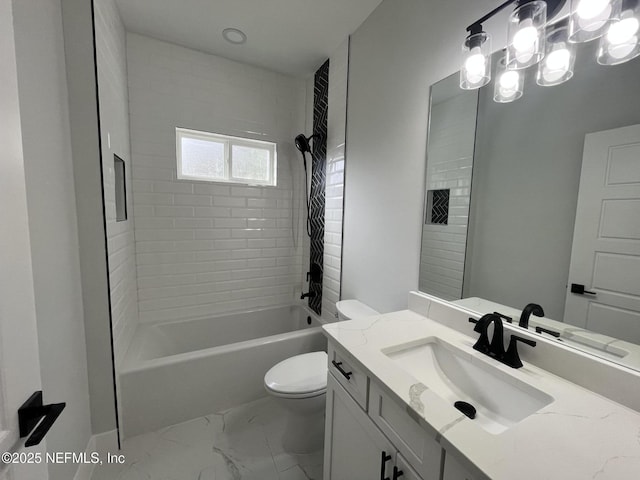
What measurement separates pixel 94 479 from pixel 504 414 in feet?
6.36

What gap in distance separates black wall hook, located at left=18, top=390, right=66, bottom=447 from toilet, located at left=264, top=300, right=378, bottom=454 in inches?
38.0

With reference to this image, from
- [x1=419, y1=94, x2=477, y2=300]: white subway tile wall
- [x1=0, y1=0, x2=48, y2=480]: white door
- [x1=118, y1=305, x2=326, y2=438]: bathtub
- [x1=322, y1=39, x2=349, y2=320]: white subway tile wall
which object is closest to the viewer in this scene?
[x1=0, y1=0, x2=48, y2=480]: white door

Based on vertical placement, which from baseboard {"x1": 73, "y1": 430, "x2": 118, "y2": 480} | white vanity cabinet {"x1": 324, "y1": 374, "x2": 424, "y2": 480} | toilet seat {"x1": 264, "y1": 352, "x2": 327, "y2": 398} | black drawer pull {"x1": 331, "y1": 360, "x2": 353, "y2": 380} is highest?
black drawer pull {"x1": 331, "y1": 360, "x2": 353, "y2": 380}

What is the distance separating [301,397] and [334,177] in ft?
5.20

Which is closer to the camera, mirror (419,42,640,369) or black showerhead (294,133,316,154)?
mirror (419,42,640,369)

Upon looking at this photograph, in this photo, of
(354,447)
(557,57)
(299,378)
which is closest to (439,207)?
(557,57)

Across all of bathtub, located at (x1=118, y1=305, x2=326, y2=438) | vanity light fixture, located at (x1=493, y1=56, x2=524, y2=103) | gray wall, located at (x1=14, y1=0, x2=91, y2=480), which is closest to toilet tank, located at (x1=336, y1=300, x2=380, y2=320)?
bathtub, located at (x1=118, y1=305, x2=326, y2=438)

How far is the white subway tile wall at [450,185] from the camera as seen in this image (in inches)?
46.0

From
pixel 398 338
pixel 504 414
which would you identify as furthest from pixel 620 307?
pixel 398 338

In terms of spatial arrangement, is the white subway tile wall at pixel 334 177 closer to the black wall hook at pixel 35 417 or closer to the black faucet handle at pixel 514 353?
the black faucet handle at pixel 514 353

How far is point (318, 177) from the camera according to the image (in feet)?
7.80

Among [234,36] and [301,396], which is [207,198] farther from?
[301,396]

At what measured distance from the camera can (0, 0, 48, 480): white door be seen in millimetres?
471

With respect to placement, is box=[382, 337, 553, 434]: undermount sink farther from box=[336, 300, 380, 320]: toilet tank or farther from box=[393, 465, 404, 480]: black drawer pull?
box=[336, 300, 380, 320]: toilet tank
